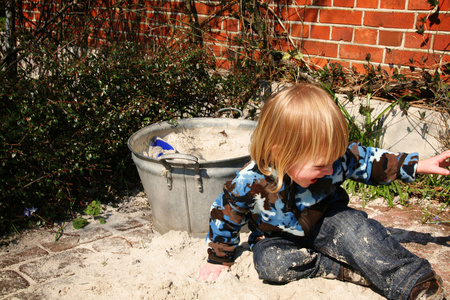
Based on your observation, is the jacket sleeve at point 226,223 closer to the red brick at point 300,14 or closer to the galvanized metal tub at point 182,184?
the galvanized metal tub at point 182,184

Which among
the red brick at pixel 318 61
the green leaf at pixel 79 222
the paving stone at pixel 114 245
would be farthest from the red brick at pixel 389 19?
the green leaf at pixel 79 222

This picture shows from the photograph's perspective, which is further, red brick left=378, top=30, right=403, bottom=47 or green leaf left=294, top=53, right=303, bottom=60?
green leaf left=294, top=53, right=303, bottom=60

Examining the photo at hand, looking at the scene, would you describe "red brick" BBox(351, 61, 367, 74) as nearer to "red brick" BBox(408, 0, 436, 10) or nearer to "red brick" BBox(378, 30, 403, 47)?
"red brick" BBox(378, 30, 403, 47)

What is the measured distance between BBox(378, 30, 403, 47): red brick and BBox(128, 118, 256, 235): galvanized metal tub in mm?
1596

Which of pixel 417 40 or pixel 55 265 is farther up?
pixel 417 40

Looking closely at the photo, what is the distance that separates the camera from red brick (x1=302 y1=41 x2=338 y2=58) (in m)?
3.43

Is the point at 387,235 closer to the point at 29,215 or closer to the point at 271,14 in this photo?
the point at 29,215

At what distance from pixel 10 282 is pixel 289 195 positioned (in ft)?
4.93

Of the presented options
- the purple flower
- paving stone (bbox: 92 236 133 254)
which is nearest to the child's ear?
paving stone (bbox: 92 236 133 254)

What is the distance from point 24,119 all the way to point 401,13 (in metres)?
2.72

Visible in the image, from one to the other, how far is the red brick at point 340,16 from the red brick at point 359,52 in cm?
19

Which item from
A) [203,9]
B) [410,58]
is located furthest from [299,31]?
[203,9]

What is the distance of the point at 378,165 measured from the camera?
194 cm

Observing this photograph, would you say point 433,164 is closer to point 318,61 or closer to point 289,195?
point 289,195
